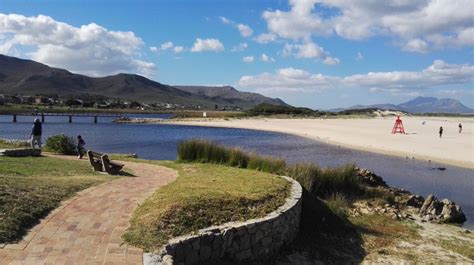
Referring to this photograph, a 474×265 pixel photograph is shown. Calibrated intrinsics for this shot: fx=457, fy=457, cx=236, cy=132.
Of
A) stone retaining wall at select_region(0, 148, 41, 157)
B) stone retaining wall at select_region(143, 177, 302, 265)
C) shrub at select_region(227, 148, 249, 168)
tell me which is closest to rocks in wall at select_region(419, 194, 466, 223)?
shrub at select_region(227, 148, 249, 168)

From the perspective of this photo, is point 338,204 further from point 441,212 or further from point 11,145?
point 11,145

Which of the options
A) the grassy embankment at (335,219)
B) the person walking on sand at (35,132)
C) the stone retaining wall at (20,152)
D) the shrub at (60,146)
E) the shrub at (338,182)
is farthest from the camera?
the person walking on sand at (35,132)

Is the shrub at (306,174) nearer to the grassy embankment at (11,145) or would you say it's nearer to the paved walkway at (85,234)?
the paved walkway at (85,234)

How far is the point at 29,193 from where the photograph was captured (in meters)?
8.27

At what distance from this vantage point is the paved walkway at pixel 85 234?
589 centimetres

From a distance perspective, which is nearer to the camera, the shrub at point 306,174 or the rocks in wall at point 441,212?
the rocks in wall at point 441,212

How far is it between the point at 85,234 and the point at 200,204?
2153 millimetres

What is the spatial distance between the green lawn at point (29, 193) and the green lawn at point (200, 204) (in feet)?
5.07

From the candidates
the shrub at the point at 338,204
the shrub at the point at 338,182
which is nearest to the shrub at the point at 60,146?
the shrub at the point at 338,182

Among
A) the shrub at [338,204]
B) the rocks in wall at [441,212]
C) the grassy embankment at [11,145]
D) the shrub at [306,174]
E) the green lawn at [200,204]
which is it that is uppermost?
the green lawn at [200,204]

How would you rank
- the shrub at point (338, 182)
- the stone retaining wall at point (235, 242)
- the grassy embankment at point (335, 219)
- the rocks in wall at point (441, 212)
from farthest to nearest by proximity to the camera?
the shrub at point (338, 182) < the rocks in wall at point (441, 212) < the grassy embankment at point (335, 219) < the stone retaining wall at point (235, 242)

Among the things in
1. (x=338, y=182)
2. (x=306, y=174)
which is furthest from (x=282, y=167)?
(x=338, y=182)

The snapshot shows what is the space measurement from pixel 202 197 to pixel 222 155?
7.55 m

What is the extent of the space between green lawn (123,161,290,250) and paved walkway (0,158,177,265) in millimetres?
295
